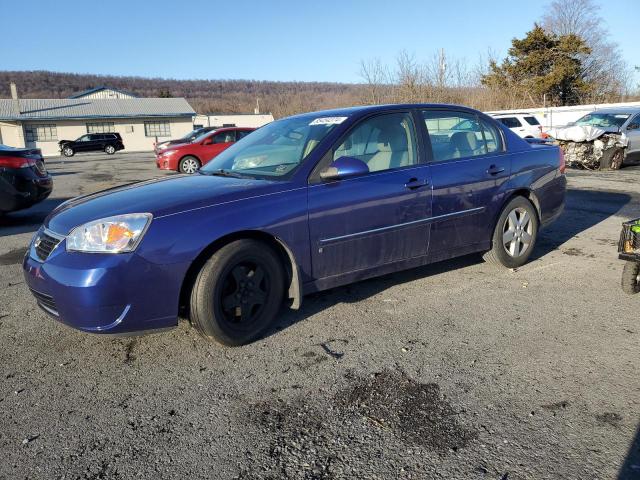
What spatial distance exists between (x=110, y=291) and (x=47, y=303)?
570 mm

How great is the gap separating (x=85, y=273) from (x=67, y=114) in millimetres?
50023

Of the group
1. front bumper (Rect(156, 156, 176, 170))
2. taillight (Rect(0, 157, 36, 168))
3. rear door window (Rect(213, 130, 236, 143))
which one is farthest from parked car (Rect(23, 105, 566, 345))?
rear door window (Rect(213, 130, 236, 143))

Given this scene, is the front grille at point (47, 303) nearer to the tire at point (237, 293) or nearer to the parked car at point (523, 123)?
the tire at point (237, 293)

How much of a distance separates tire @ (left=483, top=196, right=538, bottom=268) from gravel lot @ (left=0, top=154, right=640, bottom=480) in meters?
0.52

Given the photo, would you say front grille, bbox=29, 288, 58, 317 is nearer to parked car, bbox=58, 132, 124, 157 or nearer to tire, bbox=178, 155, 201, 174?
tire, bbox=178, 155, 201, 174

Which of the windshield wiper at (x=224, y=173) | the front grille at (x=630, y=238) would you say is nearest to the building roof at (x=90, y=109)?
the windshield wiper at (x=224, y=173)

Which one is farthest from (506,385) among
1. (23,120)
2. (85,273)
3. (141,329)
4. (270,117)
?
(270,117)


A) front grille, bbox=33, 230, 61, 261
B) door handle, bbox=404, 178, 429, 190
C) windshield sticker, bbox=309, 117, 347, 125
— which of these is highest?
windshield sticker, bbox=309, 117, 347, 125

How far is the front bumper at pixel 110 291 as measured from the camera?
296cm

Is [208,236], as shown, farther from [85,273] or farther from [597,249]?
[597,249]

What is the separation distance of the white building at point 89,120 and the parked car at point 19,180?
40.9 m

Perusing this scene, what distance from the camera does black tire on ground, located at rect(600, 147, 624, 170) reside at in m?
13.4

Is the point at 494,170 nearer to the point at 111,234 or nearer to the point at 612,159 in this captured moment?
the point at 111,234

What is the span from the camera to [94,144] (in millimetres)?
39219
